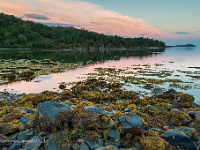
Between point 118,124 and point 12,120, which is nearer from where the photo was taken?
point 118,124

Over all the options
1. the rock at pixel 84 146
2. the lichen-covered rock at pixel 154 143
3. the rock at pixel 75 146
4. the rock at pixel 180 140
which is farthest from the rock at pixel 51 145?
the rock at pixel 180 140

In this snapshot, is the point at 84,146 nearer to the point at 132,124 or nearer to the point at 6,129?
the point at 132,124

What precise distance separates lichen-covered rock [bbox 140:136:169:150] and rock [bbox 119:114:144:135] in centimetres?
47

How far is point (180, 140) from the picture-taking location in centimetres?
972

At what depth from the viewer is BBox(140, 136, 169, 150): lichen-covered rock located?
919 cm

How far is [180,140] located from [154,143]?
1310mm

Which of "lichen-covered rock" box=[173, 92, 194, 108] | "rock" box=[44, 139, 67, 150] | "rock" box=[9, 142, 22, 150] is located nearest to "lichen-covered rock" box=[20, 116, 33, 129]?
"rock" box=[9, 142, 22, 150]

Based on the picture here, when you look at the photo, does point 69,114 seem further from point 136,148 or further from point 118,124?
point 136,148

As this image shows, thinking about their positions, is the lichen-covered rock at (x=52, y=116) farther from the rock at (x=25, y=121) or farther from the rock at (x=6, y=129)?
the rock at (x=6, y=129)

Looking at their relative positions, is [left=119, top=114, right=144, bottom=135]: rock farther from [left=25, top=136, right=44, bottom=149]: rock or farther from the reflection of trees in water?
the reflection of trees in water

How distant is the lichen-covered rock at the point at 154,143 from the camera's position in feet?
30.1

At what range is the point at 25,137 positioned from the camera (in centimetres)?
989

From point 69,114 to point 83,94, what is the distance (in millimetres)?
9883

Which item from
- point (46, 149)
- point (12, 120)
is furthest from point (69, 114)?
point (12, 120)
